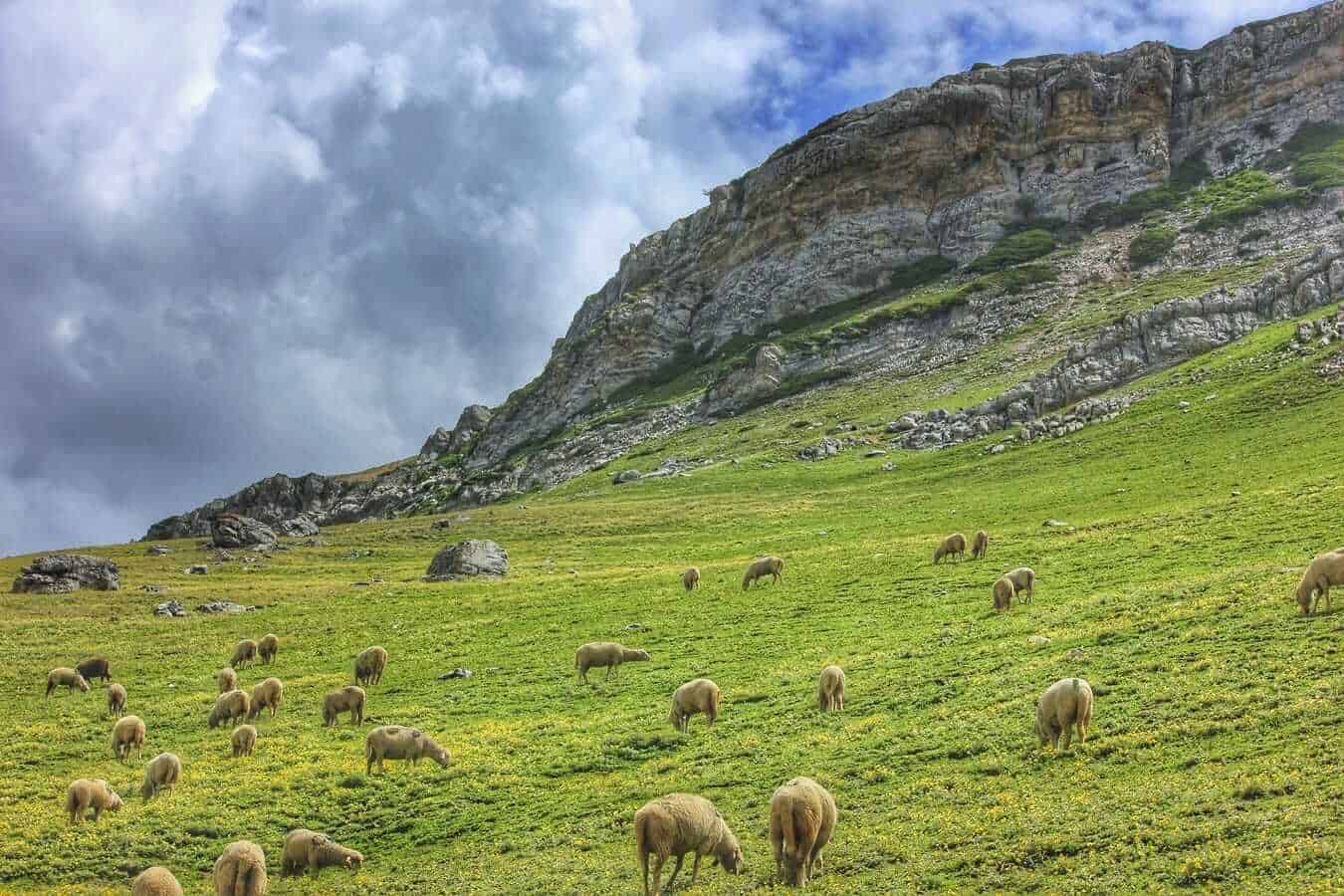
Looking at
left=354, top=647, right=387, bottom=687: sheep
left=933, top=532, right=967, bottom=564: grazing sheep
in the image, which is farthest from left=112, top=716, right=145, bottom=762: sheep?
left=933, top=532, right=967, bottom=564: grazing sheep

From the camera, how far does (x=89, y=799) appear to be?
24.0m

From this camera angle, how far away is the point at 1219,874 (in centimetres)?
1331

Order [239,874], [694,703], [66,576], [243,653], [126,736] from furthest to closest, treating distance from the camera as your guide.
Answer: [66,576] < [243,653] < [126,736] < [694,703] < [239,874]

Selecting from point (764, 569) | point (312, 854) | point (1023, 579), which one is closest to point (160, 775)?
point (312, 854)

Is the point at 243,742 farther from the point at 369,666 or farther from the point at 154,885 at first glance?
the point at 154,885

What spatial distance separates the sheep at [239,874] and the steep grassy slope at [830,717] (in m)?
2.68

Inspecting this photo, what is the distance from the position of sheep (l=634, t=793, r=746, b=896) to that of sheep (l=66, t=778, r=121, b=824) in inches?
637

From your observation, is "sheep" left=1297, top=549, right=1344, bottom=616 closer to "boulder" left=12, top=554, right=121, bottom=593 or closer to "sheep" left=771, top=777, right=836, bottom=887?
"sheep" left=771, top=777, right=836, bottom=887

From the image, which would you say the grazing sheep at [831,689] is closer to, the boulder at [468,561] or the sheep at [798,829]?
the sheep at [798,829]

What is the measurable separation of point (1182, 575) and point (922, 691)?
608 inches

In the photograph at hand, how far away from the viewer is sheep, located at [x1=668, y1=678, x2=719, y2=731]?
90.1ft

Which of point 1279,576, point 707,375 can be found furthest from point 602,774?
point 707,375

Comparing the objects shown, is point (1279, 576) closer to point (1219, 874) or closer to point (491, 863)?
point (1219, 874)

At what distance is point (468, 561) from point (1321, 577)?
57662 millimetres
